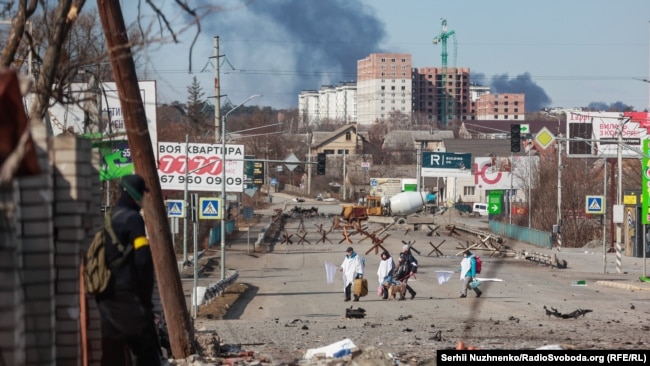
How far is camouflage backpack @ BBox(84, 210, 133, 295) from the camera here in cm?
883

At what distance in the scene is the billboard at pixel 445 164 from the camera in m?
90.9

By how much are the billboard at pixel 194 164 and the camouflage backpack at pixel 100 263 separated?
25.4 metres

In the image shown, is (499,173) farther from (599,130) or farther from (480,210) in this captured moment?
(480,210)

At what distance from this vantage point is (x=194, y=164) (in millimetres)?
39031

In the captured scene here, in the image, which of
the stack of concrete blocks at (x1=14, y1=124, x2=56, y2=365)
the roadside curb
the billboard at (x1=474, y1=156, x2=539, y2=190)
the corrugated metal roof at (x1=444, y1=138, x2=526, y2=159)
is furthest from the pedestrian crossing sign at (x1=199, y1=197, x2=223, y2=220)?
the corrugated metal roof at (x1=444, y1=138, x2=526, y2=159)

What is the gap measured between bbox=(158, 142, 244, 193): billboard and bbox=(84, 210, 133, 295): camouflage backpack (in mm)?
25447

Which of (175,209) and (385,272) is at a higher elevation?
(175,209)

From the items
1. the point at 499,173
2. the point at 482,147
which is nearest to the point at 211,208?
the point at 499,173

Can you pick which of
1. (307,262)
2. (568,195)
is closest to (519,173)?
(568,195)

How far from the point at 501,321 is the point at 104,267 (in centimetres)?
1522

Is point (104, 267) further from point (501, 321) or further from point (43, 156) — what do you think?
point (501, 321)

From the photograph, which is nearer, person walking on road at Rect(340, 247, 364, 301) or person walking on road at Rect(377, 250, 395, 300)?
person walking on road at Rect(340, 247, 364, 301)

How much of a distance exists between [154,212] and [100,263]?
5288 millimetres

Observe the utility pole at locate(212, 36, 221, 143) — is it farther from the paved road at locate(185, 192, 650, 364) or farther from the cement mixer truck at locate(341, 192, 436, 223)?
the cement mixer truck at locate(341, 192, 436, 223)
